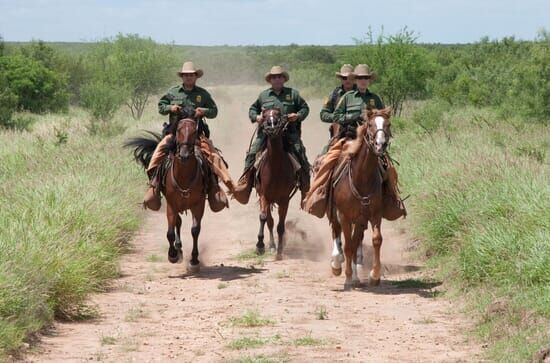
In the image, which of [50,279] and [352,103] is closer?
[50,279]

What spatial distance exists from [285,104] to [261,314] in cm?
533

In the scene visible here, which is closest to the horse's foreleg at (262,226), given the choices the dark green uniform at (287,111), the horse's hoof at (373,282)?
the dark green uniform at (287,111)

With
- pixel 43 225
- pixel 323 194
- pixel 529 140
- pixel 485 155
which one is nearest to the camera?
pixel 43 225

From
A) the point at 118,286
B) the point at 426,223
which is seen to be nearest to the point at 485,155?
the point at 426,223

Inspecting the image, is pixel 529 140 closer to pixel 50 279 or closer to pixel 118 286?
pixel 118 286

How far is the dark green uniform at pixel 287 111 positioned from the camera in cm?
1453

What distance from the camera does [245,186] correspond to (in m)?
15.0

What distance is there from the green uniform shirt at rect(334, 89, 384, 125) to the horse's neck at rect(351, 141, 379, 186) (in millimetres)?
919

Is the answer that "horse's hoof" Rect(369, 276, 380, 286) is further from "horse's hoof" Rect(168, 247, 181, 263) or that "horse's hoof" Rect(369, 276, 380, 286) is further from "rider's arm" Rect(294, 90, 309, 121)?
"rider's arm" Rect(294, 90, 309, 121)

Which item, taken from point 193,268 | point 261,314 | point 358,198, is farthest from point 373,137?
point 193,268

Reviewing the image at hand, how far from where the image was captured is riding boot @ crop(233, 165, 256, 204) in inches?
588

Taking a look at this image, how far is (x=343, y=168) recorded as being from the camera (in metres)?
12.0

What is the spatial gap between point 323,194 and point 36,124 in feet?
82.1

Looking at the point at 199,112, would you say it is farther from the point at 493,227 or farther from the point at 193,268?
the point at 493,227
